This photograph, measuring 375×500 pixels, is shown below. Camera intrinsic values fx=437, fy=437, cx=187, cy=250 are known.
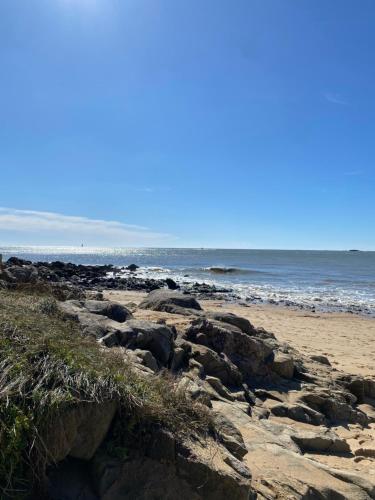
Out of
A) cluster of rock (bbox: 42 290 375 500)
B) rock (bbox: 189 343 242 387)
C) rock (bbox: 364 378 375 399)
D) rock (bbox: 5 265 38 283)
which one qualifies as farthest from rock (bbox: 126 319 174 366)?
rock (bbox: 5 265 38 283)

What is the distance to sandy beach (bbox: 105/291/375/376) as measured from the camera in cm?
1115

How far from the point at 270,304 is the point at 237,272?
88.5 feet

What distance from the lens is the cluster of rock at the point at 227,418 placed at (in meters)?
3.11

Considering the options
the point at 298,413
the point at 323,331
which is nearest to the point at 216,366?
the point at 298,413

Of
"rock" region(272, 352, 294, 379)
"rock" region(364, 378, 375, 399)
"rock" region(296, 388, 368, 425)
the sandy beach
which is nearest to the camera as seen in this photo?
"rock" region(296, 388, 368, 425)

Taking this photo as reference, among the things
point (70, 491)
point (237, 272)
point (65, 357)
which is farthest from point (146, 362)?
point (237, 272)

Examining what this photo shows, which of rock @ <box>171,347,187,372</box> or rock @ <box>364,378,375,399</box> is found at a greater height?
rock @ <box>171,347,187,372</box>

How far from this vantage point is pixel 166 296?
11961 millimetres

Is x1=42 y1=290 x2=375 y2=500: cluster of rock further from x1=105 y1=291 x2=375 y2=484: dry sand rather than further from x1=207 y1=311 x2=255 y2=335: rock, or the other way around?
x1=105 y1=291 x2=375 y2=484: dry sand

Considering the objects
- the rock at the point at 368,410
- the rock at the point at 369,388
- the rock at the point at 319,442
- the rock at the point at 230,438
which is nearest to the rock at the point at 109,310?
the rock at the point at 319,442

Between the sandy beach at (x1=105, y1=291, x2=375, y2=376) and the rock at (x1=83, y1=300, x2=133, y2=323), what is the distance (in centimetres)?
151

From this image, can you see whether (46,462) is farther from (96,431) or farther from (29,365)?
(29,365)

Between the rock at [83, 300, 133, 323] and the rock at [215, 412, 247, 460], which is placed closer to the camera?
the rock at [215, 412, 247, 460]

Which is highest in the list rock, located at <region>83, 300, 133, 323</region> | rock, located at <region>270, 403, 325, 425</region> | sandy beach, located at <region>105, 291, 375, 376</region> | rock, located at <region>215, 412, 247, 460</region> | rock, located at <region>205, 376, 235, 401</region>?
rock, located at <region>83, 300, 133, 323</region>
